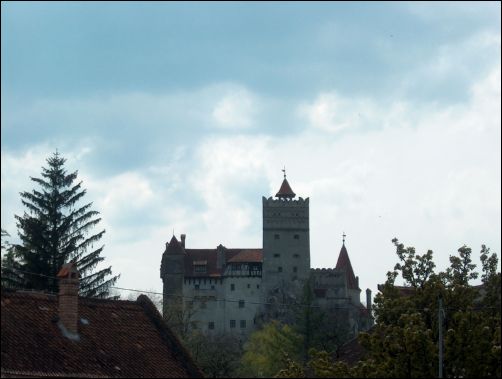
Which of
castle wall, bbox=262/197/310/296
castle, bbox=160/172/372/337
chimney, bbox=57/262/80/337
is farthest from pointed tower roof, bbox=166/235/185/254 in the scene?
chimney, bbox=57/262/80/337

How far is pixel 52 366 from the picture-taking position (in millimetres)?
34906

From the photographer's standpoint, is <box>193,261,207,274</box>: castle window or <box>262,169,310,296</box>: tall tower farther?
<box>193,261,207,274</box>: castle window

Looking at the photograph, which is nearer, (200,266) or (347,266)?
(200,266)

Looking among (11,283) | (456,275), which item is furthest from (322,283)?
(456,275)

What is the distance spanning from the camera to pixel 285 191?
164 metres

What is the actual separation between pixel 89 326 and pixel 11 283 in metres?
19.8

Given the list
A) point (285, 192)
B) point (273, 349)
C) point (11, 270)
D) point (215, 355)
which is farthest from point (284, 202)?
point (11, 270)

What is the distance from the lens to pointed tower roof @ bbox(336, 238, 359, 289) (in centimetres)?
15695

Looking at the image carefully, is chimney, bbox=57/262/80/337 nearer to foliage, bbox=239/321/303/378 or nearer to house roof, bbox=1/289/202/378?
house roof, bbox=1/289/202/378

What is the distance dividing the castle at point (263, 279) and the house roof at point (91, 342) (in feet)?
340

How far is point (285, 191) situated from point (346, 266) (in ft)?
43.6

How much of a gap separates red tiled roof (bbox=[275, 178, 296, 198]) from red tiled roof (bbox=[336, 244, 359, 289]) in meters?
10.1

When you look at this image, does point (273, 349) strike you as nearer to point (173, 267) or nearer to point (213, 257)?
point (173, 267)

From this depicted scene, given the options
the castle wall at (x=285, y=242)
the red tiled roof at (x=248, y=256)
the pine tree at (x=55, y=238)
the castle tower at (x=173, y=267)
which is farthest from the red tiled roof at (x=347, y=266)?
the pine tree at (x=55, y=238)
